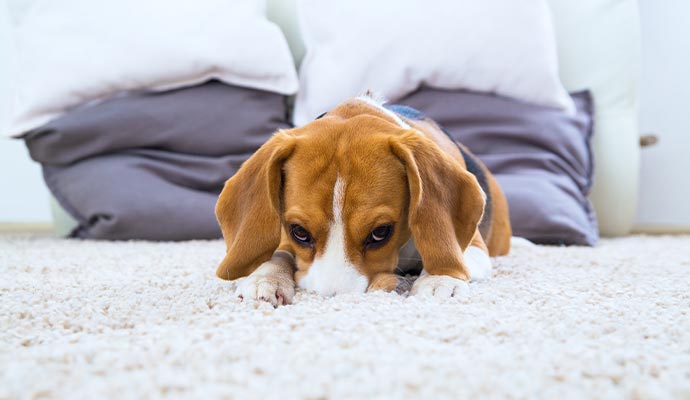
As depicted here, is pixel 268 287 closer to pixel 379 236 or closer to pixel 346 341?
pixel 379 236

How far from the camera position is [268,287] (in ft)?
4.43

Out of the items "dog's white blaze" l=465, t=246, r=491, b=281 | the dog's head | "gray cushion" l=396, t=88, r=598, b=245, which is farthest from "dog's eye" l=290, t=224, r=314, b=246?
"gray cushion" l=396, t=88, r=598, b=245

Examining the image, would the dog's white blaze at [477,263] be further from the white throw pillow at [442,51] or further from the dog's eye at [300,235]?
the white throw pillow at [442,51]

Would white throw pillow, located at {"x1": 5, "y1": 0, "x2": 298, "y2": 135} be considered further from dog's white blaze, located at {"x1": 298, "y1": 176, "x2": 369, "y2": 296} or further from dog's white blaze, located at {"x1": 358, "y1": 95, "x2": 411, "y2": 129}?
dog's white blaze, located at {"x1": 298, "y1": 176, "x2": 369, "y2": 296}

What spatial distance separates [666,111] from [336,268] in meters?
3.22

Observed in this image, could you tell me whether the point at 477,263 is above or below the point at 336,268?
below

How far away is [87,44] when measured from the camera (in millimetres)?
2896

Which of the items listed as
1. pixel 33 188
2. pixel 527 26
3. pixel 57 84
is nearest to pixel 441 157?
pixel 527 26

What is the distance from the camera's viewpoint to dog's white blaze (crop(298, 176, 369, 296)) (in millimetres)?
1361

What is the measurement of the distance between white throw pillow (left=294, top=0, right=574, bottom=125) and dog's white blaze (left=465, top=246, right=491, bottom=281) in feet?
4.43

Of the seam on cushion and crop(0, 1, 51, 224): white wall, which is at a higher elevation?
Result: the seam on cushion

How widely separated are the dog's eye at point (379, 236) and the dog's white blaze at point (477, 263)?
0.24 metres

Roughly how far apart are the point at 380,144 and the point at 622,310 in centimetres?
63

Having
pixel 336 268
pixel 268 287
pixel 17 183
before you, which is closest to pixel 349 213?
pixel 336 268
